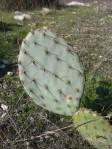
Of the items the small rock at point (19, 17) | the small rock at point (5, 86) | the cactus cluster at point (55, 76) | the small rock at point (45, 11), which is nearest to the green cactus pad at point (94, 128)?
the cactus cluster at point (55, 76)

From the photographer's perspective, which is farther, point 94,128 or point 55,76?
point 55,76

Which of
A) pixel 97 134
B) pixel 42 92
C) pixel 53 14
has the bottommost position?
pixel 53 14

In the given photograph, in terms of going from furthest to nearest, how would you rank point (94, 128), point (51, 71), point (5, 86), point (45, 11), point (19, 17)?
1. point (45, 11)
2. point (19, 17)
3. point (5, 86)
4. point (51, 71)
5. point (94, 128)

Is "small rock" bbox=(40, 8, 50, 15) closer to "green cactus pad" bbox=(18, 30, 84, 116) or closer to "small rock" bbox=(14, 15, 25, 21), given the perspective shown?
"small rock" bbox=(14, 15, 25, 21)

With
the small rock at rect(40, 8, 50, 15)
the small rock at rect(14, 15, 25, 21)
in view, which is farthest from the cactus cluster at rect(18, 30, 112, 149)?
the small rock at rect(40, 8, 50, 15)

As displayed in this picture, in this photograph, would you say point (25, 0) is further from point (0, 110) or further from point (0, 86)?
point (0, 110)

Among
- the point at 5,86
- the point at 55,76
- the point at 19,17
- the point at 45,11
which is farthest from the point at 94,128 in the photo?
the point at 45,11

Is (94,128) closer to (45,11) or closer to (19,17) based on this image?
(19,17)

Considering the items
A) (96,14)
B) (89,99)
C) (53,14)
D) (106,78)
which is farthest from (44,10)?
(89,99)
